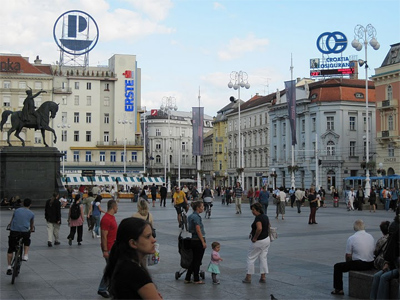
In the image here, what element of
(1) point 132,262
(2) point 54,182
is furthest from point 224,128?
(1) point 132,262

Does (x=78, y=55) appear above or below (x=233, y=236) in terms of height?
above

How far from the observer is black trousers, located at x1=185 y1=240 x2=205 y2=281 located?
1136 cm

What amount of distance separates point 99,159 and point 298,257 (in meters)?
83.9

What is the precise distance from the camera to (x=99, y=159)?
9688cm

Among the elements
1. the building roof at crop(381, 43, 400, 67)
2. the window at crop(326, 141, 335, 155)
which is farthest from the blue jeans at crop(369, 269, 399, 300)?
the window at crop(326, 141, 335, 155)

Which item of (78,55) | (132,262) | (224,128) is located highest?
(78,55)

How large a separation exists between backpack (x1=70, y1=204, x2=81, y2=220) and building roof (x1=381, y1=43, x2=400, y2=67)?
55.2 meters

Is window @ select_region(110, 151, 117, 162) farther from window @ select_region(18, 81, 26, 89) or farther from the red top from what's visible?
the red top

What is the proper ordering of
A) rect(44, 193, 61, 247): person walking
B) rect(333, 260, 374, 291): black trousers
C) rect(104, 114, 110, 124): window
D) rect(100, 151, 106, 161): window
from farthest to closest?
1. rect(104, 114, 110, 124): window
2. rect(100, 151, 106, 161): window
3. rect(44, 193, 61, 247): person walking
4. rect(333, 260, 374, 291): black trousers

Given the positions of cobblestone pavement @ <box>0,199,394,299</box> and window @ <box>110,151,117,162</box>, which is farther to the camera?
window @ <box>110,151,117,162</box>

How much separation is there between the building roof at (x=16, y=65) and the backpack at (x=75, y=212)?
78.2 metres

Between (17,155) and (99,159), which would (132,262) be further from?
(99,159)

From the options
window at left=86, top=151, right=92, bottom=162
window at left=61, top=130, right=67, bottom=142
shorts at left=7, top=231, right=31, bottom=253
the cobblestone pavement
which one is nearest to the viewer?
the cobblestone pavement

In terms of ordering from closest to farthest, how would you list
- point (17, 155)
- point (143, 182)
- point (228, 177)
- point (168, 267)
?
point (168, 267), point (17, 155), point (143, 182), point (228, 177)
